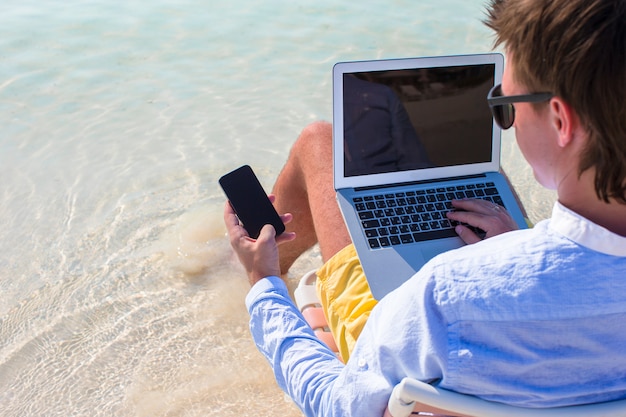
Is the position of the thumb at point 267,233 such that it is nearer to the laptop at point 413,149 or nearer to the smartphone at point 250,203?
the smartphone at point 250,203

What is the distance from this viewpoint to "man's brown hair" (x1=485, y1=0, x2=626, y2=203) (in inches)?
35.4

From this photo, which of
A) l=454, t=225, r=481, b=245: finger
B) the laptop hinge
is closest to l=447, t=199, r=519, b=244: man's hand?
l=454, t=225, r=481, b=245: finger

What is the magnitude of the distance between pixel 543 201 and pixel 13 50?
3588mm

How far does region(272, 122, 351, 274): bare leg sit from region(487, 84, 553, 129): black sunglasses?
2.62ft

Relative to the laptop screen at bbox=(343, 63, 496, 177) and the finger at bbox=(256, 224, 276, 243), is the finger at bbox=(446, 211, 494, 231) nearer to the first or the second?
the laptop screen at bbox=(343, 63, 496, 177)

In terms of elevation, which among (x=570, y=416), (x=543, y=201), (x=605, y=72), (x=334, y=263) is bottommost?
(x=543, y=201)

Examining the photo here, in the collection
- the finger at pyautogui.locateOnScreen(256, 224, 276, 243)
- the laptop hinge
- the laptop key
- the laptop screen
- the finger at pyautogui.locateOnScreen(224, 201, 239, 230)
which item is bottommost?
the laptop key

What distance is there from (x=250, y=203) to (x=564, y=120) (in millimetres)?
957

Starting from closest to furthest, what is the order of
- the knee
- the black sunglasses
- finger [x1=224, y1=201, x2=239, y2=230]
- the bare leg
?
the black sunglasses
finger [x1=224, y1=201, x2=239, y2=230]
the bare leg
the knee

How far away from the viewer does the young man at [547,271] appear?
93cm

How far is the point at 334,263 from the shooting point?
5.90 feet

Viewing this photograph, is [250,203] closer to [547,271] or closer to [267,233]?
[267,233]

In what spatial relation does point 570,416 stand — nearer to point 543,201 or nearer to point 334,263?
point 334,263

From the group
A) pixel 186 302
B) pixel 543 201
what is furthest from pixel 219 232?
pixel 543 201
